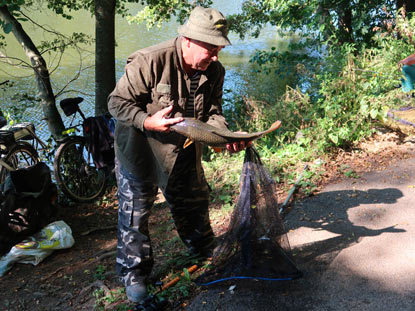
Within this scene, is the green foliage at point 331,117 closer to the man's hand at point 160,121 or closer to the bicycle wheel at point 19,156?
the man's hand at point 160,121

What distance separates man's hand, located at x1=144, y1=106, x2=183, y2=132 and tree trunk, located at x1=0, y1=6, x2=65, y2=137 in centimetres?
410

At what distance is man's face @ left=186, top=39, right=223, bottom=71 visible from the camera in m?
2.63

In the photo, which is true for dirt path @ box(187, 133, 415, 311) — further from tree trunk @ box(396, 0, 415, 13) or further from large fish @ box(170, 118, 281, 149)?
tree trunk @ box(396, 0, 415, 13)

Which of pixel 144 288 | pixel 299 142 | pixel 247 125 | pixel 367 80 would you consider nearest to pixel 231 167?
pixel 299 142

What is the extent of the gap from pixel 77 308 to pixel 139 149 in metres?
1.60

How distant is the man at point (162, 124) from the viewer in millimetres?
2654

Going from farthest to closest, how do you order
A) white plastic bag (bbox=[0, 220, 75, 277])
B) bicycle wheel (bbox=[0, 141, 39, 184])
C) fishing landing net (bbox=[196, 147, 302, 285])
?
bicycle wheel (bbox=[0, 141, 39, 184]) < white plastic bag (bbox=[0, 220, 75, 277]) < fishing landing net (bbox=[196, 147, 302, 285])

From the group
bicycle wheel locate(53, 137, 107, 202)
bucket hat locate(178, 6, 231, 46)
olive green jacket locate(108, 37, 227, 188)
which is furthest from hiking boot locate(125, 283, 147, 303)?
bicycle wheel locate(53, 137, 107, 202)

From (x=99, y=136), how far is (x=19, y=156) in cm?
112

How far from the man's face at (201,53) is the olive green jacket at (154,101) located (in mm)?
122

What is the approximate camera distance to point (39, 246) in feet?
13.9

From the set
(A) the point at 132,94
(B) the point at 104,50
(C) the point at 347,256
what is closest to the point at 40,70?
(B) the point at 104,50

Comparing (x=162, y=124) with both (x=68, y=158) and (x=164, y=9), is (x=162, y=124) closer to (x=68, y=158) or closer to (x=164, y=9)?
(x=68, y=158)

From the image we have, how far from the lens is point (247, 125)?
7.34 m
